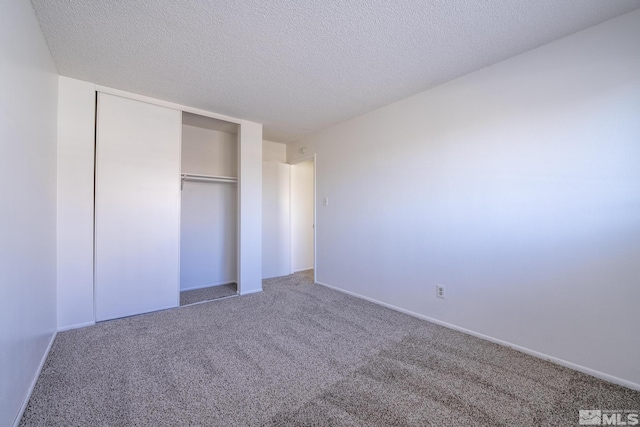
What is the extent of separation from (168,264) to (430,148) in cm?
333

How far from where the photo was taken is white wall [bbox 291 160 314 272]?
16.7ft

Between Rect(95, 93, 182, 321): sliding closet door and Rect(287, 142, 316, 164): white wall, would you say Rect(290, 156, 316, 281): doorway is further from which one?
Rect(95, 93, 182, 321): sliding closet door

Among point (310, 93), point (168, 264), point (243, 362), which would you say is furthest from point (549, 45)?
point (168, 264)

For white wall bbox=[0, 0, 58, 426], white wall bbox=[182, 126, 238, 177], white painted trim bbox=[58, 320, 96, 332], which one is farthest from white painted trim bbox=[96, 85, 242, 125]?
white painted trim bbox=[58, 320, 96, 332]

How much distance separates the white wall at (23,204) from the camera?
1.29m

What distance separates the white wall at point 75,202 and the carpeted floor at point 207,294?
3.31ft

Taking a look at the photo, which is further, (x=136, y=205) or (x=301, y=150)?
(x=301, y=150)

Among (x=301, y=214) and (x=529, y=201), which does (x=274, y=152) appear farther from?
(x=529, y=201)

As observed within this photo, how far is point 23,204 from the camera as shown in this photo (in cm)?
158

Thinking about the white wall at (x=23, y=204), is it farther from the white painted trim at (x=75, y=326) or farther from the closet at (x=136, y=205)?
the closet at (x=136, y=205)

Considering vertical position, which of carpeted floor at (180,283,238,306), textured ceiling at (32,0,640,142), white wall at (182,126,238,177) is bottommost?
carpeted floor at (180,283,238,306)
